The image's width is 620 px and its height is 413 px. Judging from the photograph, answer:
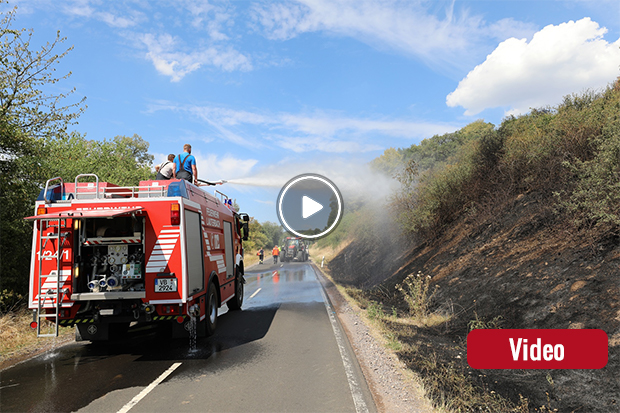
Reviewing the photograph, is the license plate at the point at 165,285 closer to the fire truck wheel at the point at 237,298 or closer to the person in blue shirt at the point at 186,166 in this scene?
the person in blue shirt at the point at 186,166

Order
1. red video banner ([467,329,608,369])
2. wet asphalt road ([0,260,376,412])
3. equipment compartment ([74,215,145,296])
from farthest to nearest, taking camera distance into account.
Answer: equipment compartment ([74,215,145,296]), red video banner ([467,329,608,369]), wet asphalt road ([0,260,376,412])

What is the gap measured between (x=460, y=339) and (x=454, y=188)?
1011 centimetres

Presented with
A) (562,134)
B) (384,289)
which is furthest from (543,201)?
(384,289)

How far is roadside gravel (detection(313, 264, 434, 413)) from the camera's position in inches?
176

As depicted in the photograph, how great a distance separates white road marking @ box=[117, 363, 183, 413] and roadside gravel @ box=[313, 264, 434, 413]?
301 cm

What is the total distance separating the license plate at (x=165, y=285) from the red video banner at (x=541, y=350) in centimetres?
520

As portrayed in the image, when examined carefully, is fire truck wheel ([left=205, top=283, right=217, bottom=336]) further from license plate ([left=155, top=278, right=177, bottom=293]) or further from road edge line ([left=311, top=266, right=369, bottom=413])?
road edge line ([left=311, top=266, right=369, bottom=413])

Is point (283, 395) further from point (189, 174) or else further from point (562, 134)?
point (562, 134)

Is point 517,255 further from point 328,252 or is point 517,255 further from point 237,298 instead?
point 328,252

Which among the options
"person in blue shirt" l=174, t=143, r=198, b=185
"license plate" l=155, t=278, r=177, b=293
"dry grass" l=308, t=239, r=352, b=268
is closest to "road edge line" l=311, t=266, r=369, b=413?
"license plate" l=155, t=278, r=177, b=293

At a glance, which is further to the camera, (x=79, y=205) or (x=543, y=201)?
(x=543, y=201)

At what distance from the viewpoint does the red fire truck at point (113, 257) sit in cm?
657

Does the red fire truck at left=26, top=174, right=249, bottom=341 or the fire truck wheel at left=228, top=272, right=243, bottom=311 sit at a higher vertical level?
the red fire truck at left=26, top=174, right=249, bottom=341

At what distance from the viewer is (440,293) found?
11.2 m
